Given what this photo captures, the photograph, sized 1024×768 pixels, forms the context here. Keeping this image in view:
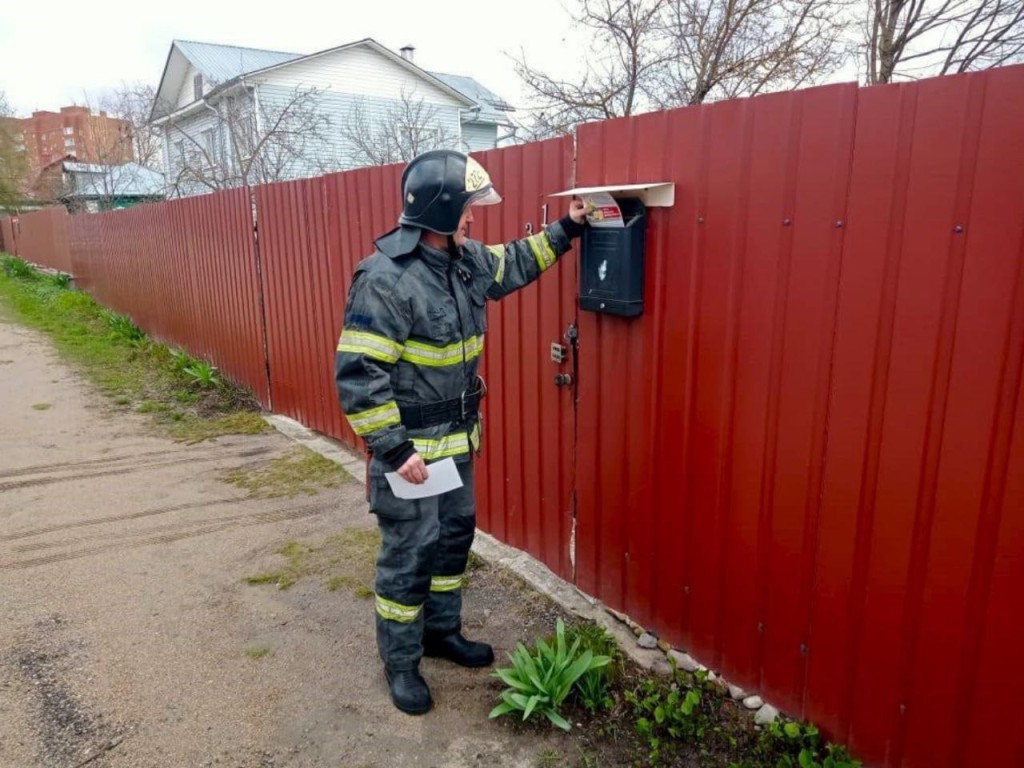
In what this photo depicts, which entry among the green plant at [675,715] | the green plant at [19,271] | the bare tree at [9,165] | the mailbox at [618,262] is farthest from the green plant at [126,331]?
the bare tree at [9,165]

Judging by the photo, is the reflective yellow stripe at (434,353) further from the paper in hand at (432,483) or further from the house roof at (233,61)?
the house roof at (233,61)

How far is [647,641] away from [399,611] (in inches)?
44.3

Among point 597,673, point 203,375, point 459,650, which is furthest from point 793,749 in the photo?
point 203,375

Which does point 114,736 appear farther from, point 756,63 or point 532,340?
point 756,63

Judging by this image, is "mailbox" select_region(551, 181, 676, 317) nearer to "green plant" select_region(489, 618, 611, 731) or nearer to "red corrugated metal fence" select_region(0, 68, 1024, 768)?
"red corrugated metal fence" select_region(0, 68, 1024, 768)

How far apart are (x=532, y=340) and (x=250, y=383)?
5.04 meters

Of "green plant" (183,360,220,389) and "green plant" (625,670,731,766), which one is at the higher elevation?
"green plant" (183,360,220,389)

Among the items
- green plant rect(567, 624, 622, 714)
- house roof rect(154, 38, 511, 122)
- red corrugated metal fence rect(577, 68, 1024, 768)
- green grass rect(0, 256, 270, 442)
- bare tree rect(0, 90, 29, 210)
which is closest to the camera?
red corrugated metal fence rect(577, 68, 1024, 768)

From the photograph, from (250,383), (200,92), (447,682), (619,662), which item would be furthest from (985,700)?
(200,92)

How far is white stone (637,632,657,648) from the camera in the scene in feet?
10.2

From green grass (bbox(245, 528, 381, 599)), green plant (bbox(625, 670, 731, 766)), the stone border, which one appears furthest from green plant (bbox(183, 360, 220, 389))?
green plant (bbox(625, 670, 731, 766))

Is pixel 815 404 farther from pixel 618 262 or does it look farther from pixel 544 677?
pixel 544 677

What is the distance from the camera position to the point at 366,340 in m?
2.51

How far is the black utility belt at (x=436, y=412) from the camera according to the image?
269 cm
